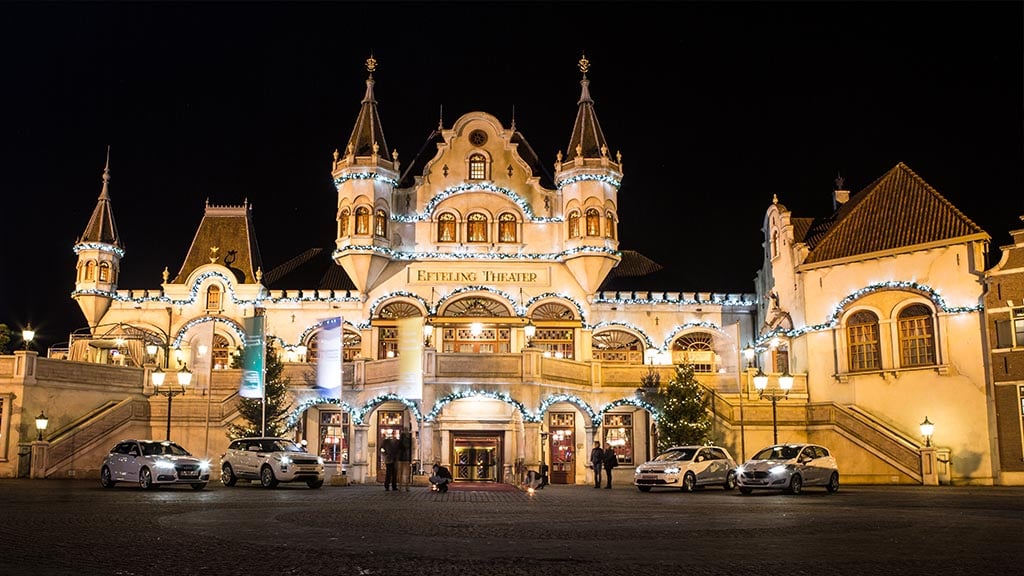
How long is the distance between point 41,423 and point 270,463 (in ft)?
43.1

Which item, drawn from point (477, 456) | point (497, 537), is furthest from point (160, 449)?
point (497, 537)

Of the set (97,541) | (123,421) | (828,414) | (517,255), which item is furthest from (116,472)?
(828,414)

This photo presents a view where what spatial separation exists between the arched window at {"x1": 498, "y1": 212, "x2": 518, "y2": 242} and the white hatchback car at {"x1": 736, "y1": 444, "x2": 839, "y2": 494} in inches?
785

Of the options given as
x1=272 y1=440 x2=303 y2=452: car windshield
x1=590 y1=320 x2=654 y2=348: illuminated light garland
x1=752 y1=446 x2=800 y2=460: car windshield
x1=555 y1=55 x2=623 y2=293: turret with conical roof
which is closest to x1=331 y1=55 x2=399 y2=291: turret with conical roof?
x1=555 y1=55 x2=623 y2=293: turret with conical roof

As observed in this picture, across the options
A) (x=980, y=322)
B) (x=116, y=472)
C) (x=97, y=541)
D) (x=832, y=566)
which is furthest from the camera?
(x=980, y=322)

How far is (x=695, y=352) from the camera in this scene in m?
44.4

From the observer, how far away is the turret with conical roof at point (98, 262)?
44.4 m

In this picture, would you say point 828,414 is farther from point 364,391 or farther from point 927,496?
point 364,391

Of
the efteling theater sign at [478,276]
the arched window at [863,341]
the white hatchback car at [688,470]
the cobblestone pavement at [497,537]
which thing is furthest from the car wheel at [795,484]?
the efteling theater sign at [478,276]

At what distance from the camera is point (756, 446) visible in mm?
36969

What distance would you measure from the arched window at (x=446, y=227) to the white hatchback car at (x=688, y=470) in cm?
1843

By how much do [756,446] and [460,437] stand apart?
40.2 feet

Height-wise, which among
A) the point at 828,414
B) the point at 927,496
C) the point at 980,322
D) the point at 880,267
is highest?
the point at 880,267

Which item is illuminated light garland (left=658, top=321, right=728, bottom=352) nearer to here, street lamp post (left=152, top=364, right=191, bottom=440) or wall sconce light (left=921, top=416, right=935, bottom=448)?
wall sconce light (left=921, top=416, right=935, bottom=448)
